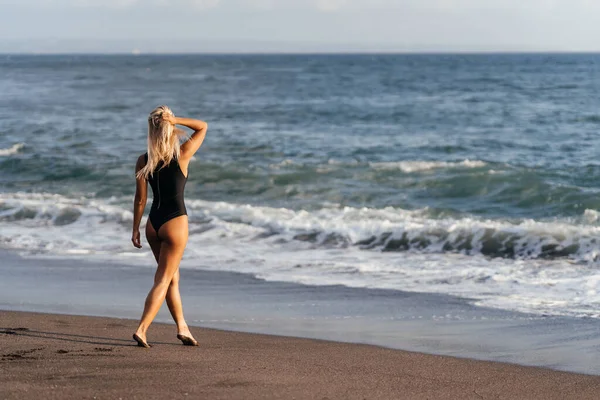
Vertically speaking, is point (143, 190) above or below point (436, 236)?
above

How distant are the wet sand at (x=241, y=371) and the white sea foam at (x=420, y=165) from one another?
41.4 ft

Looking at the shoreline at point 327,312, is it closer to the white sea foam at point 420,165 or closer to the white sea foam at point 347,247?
the white sea foam at point 347,247

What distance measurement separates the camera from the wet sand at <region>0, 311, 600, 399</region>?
4691mm

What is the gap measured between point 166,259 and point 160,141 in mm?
840

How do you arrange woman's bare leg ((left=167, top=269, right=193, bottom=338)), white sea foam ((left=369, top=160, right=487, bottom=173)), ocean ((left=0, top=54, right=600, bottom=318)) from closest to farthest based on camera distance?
1. woman's bare leg ((left=167, top=269, right=193, bottom=338))
2. ocean ((left=0, top=54, right=600, bottom=318))
3. white sea foam ((left=369, top=160, right=487, bottom=173))

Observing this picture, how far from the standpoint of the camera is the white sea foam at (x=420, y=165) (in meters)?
18.7

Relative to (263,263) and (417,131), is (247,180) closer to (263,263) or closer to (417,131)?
(263,263)

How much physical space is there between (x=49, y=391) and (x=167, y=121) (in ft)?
6.41

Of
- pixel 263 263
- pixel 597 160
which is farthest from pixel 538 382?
pixel 597 160

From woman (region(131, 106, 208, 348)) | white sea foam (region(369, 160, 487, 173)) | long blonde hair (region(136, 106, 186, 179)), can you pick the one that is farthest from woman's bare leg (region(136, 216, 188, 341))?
white sea foam (region(369, 160, 487, 173))

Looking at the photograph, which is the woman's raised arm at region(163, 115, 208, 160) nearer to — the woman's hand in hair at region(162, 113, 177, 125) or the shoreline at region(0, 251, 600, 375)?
the woman's hand in hair at region(162, 113, 177, 125)

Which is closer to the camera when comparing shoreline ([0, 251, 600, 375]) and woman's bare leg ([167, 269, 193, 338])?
woman's bare leg ([167, 269, 193, 338])

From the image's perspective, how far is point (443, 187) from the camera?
16.7m

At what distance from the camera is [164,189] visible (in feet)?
18.8
